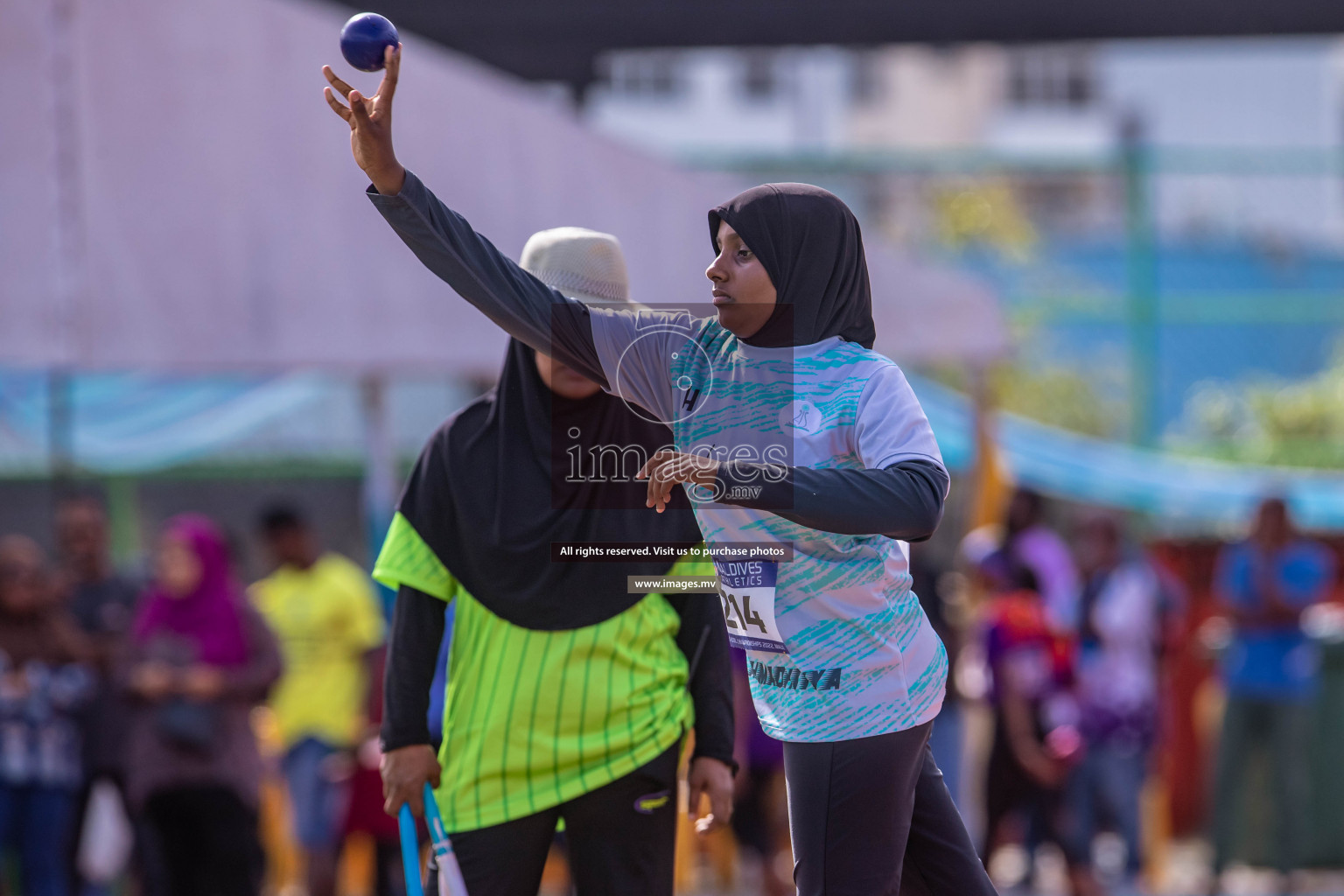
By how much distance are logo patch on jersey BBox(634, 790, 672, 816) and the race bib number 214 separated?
57 centimetres

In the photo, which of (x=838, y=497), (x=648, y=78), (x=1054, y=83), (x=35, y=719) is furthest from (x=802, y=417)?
(x=1054, y=83)

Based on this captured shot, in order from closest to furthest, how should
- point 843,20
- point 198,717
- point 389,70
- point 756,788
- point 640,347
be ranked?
point 389,70 → point 640,347 → point 198,717 → point 756,788 → point 843,20

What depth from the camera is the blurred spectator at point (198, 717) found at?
5504 millimetres

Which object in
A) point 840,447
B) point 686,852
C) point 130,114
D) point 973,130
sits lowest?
point 686,852

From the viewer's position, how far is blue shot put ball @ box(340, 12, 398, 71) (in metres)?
2.40

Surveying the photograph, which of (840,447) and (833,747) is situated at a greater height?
(840,447)

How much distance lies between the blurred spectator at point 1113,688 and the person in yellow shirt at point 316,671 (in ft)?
10.2

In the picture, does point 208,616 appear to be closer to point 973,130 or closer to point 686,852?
point 686,852

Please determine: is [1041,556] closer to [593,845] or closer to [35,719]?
[35,719]

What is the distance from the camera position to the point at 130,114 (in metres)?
5.74

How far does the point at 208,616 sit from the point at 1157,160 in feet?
26.6

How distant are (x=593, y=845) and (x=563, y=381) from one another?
2.98ft

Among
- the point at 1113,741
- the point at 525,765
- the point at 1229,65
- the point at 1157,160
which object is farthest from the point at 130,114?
the point at 1229,65

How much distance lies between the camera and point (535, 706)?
3.07 meters
